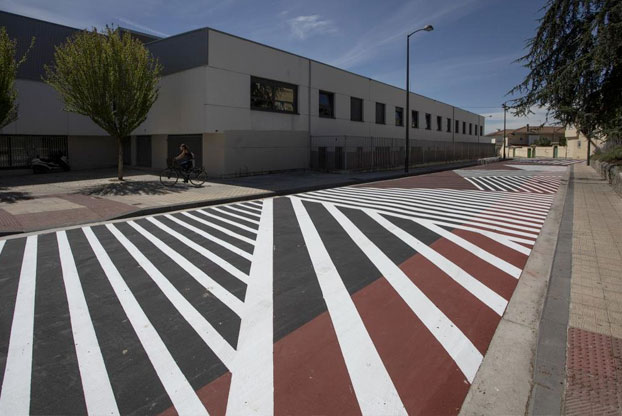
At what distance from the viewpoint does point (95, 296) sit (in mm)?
4430

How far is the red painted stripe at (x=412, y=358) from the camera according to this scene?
2.67 metres

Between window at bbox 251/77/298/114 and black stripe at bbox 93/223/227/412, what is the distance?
46.9 ft

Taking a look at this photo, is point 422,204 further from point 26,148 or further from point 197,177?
point 26,148

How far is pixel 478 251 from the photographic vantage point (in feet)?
20.7

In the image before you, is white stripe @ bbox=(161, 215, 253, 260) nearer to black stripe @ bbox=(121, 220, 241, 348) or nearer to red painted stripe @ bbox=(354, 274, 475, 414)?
black stripe @ bbox=(121, 220, 241, 348)

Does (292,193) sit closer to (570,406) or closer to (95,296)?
(95,296)

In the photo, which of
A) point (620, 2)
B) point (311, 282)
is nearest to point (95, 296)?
point (311, 282)

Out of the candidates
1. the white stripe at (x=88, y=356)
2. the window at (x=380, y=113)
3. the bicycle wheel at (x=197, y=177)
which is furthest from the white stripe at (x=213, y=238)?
the window at (x=380, y=113)

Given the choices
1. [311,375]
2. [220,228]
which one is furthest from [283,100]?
[311,375]

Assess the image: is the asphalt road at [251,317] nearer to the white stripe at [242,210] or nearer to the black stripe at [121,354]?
the black stripe at [121,354]

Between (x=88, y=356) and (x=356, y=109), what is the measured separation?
25180 millimetres

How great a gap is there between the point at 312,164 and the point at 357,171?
2639 mm

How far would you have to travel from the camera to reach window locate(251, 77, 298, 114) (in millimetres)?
19109

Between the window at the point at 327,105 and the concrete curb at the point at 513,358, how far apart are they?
19.4 meters
